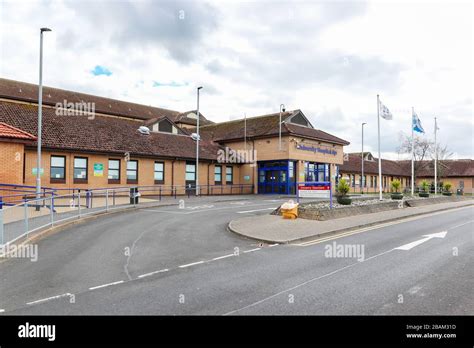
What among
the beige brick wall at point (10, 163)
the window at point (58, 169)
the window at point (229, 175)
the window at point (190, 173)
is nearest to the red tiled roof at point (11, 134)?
the beige brick wall at point (10, 163)

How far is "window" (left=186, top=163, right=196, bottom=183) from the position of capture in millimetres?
31941

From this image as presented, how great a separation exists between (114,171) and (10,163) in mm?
8073

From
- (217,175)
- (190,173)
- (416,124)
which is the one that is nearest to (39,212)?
(190,173)

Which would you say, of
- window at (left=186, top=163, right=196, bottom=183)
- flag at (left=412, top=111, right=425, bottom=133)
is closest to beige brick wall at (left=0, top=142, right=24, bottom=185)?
window at (left=186, top=163, right=196, bottom=183)

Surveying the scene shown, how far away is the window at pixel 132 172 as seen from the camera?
2755 centimetres

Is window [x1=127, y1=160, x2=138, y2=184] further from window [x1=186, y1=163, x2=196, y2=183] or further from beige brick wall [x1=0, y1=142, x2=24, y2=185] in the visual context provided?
beige brick wall [x1=0, y1=142, x2=24, y2=185]

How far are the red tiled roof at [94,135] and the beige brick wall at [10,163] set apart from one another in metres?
3.27

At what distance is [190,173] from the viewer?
32.2 m

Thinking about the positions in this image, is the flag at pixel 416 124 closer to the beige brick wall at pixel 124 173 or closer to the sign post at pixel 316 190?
the sign post at pixel 316 190

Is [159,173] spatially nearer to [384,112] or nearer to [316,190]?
[316,190]

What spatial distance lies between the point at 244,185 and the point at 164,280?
29893 mm

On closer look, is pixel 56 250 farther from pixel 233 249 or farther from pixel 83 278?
pixel 233 249
